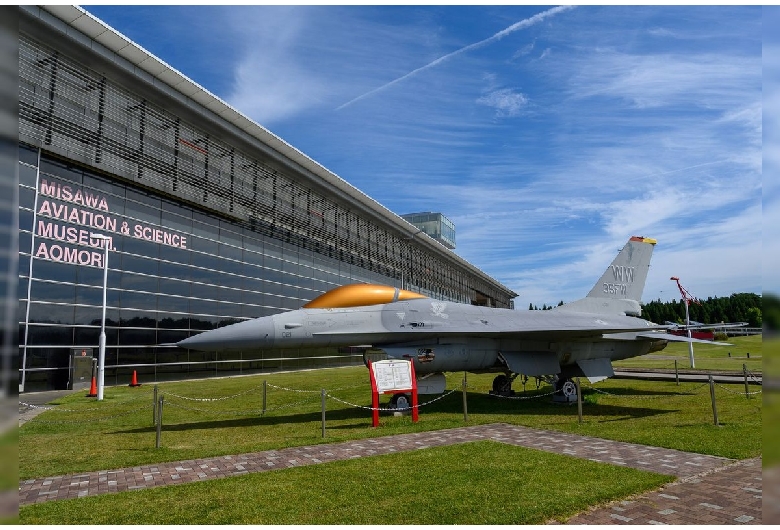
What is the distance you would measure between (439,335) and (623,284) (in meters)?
9.94

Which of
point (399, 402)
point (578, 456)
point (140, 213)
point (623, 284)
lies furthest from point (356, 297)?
point (140, 213)

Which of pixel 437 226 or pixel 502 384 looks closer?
pixel 502 384

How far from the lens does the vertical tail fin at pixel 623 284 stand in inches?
769

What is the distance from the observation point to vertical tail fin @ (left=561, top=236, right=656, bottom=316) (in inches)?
769

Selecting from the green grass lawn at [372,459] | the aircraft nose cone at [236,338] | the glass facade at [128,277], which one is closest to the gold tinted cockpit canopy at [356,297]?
the aircraft nose cone at [236,338]

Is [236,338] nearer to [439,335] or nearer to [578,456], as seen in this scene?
[439,335]

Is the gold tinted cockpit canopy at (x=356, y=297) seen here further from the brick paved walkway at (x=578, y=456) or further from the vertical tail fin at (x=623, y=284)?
the vertical tail fin at (x=623, y=284)

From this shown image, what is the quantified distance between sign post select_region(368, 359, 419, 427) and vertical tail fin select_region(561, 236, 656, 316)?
8942mm

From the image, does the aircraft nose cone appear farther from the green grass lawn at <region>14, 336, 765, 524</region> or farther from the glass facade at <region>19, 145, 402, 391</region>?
the glass facade at <region>19, 145, 402, 391</region>

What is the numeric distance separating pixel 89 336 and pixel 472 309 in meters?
20.2

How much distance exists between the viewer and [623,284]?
19906 mm

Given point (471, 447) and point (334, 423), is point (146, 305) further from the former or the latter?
point (471, 447)

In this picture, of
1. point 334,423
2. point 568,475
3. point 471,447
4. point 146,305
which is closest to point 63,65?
point 146,305

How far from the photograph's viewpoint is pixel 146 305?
27250 millimetres
